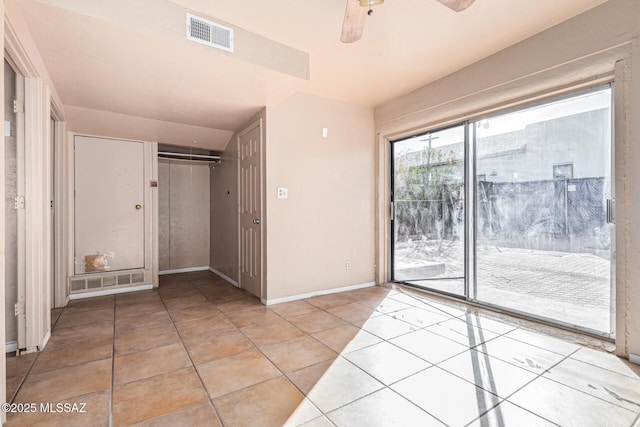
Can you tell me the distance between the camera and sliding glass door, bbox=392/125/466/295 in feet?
11.8

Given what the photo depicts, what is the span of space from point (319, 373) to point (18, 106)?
3058 mm

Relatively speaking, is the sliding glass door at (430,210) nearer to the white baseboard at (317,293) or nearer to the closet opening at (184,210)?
the white baseboard at (317,293)

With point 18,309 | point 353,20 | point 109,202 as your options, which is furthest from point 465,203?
point 109,202

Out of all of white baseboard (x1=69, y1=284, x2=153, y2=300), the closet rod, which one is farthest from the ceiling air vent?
white baseboard (x1=69, y1=284, x2=153, y2=300)

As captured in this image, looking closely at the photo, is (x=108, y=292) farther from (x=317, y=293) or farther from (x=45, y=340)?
(x=317, y=293)

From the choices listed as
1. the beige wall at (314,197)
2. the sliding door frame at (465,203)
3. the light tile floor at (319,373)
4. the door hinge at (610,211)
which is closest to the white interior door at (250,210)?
the beige wall at (314,197)

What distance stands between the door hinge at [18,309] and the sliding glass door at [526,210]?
4.14 metres

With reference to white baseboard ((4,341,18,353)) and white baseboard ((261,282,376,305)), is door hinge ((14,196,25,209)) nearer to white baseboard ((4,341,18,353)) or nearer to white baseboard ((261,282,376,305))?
white baseboard ((4,341,18,353))

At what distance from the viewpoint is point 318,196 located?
403 centimetres

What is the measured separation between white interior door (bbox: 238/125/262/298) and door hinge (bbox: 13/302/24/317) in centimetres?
215

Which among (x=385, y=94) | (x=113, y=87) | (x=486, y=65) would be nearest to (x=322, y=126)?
(x=385, y=94)

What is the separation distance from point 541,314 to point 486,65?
8.44 feet

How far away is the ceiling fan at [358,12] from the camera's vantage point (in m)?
1.80

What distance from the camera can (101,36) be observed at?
2.11m
